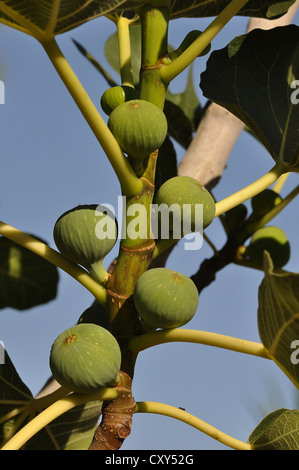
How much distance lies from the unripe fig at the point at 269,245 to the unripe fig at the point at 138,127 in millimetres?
615

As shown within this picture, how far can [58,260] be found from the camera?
36.6 inches

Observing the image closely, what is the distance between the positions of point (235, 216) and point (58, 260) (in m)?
0.65

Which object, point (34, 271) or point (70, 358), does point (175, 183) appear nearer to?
point (70, 358)

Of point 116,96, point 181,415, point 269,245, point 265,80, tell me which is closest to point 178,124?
point 269,245

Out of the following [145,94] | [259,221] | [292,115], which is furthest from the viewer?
[259,221]

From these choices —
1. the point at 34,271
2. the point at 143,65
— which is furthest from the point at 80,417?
the point at 143,65

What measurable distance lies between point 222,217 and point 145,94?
1.93 feet

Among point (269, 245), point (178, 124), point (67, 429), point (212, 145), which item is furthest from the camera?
point (178, 124)

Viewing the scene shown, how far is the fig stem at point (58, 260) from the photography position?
928mm

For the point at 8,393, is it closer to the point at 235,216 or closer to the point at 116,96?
the point at 116,96

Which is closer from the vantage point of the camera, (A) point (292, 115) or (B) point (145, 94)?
(B) point (145, 94)

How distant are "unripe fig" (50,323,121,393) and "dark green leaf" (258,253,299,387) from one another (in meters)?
0.21
